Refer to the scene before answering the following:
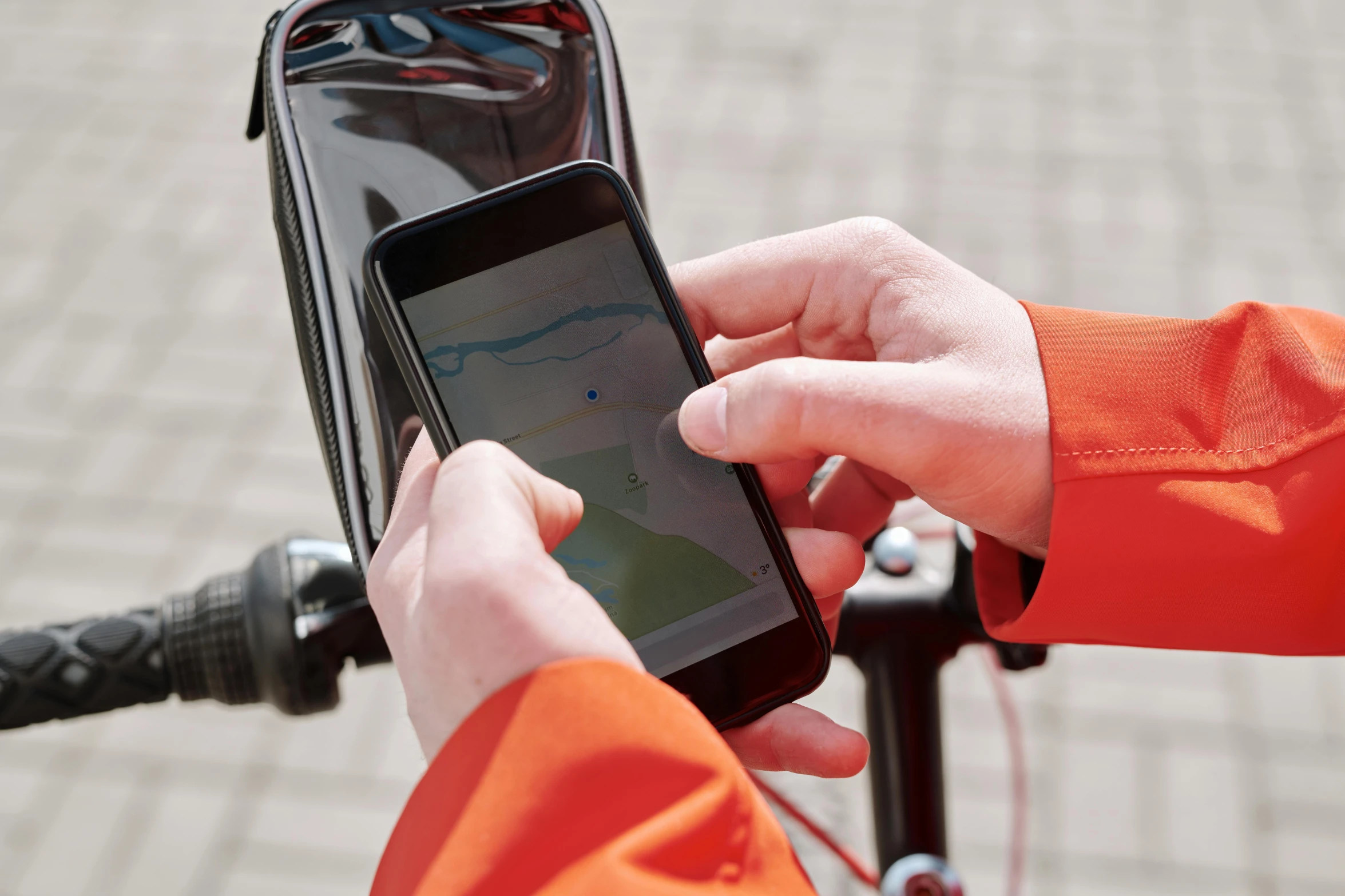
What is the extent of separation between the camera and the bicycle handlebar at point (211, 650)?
0.97 meters

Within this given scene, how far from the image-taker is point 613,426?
1.01 metres

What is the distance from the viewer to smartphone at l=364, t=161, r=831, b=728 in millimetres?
990

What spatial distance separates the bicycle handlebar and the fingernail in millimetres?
362

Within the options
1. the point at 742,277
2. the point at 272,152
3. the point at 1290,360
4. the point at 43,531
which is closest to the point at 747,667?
the point at 742,277

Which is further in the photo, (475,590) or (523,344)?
(523,344)

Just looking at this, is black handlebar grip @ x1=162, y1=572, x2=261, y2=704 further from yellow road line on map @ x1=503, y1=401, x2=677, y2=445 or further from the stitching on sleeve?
the stitching on sleeve

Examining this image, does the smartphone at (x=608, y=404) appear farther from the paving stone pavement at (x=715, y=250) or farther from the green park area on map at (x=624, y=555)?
the paving stone pavement at (x=715, y=250)

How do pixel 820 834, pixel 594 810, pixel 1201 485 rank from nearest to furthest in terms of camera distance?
pixel 594 810 → pixel 1201 485 → pixel 820 834

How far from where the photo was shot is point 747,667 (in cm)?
102

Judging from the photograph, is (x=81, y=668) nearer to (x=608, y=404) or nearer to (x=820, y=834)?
(x=608, y=404)

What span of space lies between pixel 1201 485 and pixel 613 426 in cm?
53

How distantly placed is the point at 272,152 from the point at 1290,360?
1042 millimetres

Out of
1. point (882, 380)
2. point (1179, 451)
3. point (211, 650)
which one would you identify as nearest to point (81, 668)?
point (211, 650)

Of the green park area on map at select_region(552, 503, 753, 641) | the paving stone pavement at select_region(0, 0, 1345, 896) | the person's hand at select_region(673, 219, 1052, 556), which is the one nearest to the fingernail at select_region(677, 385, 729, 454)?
the person's hand at select_region(673, 219, 1052, 556)
